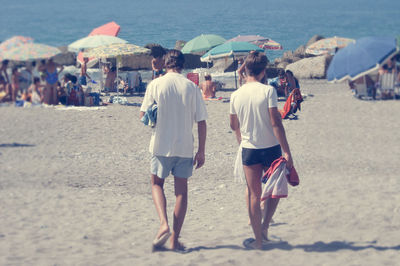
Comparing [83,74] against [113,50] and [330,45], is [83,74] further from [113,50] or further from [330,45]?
[330,45]

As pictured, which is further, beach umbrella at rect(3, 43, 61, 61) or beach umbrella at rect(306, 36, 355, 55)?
→ beach umbrella at rect(306, 36, 355, 55)

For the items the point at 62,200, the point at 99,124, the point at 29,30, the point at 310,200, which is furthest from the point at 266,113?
the point at 99,124

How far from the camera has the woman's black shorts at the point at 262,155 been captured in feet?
18.4

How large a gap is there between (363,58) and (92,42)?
201 centimetres

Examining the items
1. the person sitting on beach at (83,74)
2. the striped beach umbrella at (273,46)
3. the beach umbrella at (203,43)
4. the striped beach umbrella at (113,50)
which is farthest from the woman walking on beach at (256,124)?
the beach umbrella at (203,43)

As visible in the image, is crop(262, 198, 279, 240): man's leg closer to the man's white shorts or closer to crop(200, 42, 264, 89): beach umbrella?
the man's white shorts

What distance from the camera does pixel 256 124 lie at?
5.54 metres

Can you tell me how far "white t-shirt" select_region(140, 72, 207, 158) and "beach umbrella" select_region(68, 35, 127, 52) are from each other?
1.79ft

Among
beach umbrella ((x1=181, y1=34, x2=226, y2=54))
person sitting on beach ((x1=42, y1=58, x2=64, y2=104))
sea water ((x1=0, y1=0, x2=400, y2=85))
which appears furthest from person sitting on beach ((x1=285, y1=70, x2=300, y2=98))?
beach umbrella ((x1=181, y1=34, x2=226, y2=54))

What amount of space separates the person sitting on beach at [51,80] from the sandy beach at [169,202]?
0.46 ft

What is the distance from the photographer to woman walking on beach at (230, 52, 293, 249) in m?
5.48

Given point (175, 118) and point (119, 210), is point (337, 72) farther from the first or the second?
point (119, 210)

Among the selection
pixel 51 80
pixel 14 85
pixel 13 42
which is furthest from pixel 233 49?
pixel 14 85

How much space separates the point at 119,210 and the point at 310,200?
233cm
